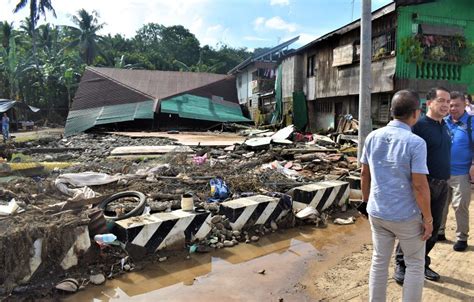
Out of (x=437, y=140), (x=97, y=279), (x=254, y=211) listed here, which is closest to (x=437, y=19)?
(x=254, y=211)

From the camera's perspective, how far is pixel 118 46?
5466 cm

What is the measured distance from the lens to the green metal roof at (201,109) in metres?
24.8

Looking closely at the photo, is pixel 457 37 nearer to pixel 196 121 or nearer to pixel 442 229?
pixel 442 229

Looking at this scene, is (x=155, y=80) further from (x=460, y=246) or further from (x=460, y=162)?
(x=460, y=246)

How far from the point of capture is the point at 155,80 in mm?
26734

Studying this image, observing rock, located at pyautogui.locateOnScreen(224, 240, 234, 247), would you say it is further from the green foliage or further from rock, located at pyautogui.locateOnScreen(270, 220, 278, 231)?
the green foliage

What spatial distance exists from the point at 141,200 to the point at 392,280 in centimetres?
353

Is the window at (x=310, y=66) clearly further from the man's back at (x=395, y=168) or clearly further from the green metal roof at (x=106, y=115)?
the man's back at (x=395, y=168)

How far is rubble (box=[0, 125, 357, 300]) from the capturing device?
13.1ft

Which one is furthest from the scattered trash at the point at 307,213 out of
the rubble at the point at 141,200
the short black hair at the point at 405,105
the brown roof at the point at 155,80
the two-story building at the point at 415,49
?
the brown roof at the point at 155,80

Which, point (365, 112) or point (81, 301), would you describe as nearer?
point (81, 301)

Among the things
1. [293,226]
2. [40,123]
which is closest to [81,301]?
[293,226]

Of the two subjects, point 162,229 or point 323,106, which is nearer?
point 162,229

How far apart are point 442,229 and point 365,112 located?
4.31m
